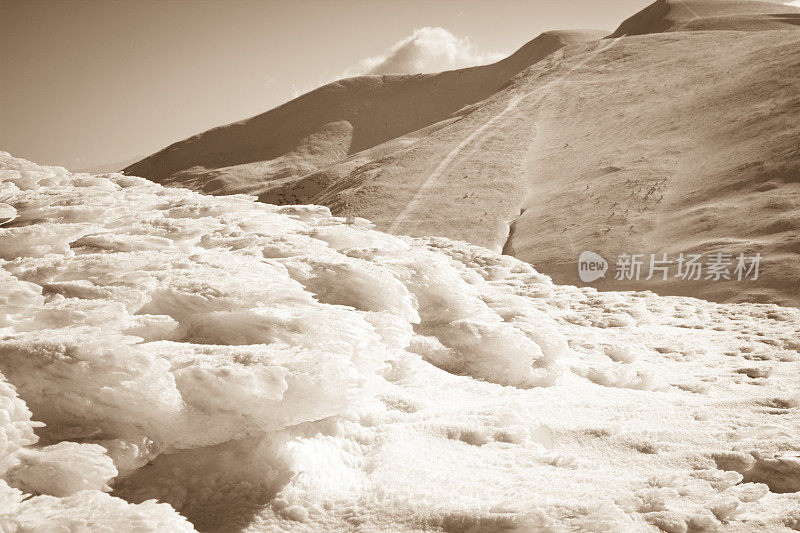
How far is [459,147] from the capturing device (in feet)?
90.9

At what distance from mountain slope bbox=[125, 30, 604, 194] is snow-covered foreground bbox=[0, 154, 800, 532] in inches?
1793

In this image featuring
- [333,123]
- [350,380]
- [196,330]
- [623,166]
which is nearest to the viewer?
[350,380]

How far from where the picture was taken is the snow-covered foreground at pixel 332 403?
11.7ft

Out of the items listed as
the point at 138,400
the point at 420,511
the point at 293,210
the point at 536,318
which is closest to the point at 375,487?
the point at 420,511

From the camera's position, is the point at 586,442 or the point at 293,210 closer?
the point at 586,442

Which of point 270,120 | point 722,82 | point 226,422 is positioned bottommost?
point 226,422

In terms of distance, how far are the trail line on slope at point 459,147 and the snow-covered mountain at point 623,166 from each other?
9 cm

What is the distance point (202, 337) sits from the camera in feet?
15.2

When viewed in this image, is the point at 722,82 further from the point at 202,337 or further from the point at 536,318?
the point at 202,337

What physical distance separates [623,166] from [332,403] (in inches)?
726

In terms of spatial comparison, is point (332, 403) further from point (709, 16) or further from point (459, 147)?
point (709, 16)

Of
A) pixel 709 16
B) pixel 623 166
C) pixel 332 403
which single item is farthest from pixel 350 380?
pixel 709 16

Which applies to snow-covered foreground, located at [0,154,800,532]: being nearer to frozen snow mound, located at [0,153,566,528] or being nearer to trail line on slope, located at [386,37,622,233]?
frozen snow mound, located at [0,153,566,528]

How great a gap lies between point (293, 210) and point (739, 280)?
937 centimetres
